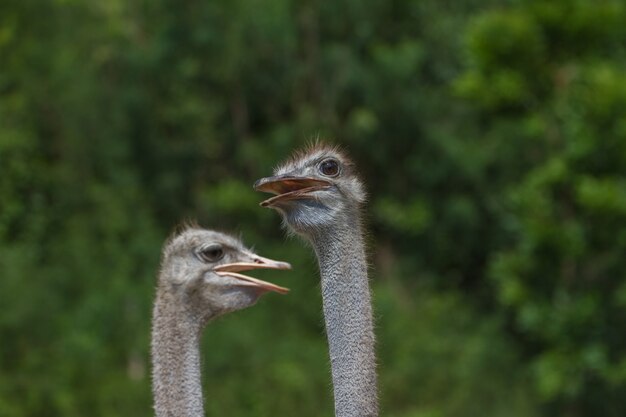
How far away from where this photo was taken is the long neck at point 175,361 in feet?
18.0

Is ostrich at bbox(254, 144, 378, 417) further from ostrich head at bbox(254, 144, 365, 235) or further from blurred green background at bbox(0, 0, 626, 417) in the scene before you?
blurred green background at bbox(0, 0, 626, 417)

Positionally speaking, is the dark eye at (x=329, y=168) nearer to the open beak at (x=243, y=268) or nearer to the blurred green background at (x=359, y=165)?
the open beak at (x=243, y=268)

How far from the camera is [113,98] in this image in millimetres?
16281

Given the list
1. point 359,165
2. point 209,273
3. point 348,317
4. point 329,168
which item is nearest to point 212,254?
point 209,273

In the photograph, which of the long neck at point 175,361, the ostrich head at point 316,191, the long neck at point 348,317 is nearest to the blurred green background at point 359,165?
the long neck at point 175,361

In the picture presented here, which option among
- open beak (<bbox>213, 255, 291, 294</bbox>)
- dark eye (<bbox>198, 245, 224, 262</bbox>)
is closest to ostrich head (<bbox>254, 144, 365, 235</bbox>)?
open beak (<bbox>213, 255, 291, 294</bbox>)

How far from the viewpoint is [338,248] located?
4.84m

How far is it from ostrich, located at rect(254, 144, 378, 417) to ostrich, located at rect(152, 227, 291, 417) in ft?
1.96

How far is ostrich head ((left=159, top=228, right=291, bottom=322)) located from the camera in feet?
19.1

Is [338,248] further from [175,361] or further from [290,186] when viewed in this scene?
[175,361]

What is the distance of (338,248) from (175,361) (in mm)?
980

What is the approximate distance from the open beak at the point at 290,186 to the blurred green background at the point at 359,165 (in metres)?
6.94

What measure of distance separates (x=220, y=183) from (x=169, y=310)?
10714 millimetres

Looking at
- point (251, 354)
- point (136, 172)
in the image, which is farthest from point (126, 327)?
point (136, 172)
